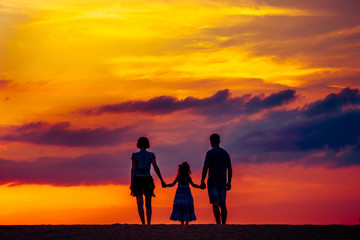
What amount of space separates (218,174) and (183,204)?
7.65ft

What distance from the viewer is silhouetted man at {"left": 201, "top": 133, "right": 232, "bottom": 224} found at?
1895 cm

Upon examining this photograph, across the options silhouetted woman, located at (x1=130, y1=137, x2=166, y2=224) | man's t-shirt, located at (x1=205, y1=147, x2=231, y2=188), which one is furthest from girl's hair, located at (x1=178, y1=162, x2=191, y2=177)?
man's t-shirt, located at (x1=205, y1=147, x2=231, y2=188)

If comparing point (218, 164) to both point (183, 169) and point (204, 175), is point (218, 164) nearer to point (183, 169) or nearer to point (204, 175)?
point (204, 175)

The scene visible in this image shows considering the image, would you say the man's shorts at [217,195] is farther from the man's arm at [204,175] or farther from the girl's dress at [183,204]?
the girl's dress at [183,204]

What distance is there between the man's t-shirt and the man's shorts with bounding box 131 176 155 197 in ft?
4.91

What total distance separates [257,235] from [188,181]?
630 cm

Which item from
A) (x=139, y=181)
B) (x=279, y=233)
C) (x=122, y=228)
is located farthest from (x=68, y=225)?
(x=279, y=233)

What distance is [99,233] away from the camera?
1492 cm

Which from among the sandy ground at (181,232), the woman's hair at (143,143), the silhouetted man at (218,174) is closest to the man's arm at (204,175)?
the silhouetted man at (218,174)

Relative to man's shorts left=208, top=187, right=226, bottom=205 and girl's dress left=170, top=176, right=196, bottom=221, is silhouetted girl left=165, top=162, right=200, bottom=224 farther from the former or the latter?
man's shorts left=208, top=187, right=226, bottom=205

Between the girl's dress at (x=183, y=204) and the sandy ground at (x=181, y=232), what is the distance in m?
4.68

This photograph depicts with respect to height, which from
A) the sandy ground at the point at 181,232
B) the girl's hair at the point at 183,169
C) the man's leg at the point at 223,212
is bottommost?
the sandy ground at the point at 181,232

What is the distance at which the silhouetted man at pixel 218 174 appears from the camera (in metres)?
19.0

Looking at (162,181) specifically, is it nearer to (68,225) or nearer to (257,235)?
(68,225)
